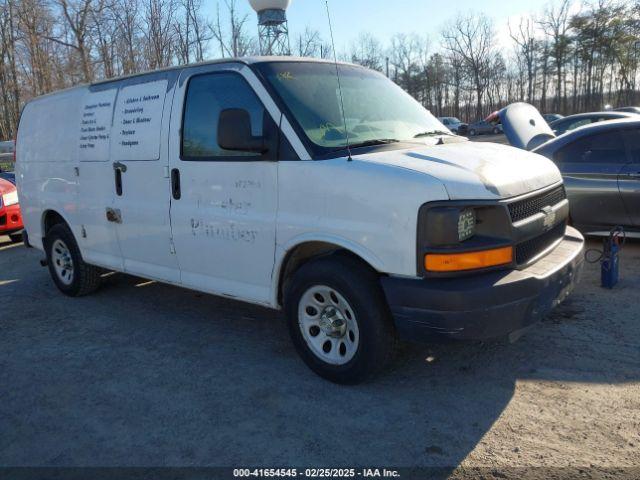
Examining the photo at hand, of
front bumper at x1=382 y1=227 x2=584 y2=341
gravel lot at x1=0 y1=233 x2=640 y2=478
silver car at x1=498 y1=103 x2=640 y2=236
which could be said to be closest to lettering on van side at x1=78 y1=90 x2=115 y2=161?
gravel lot at x1=0 y1=233 x2=640 y2=478

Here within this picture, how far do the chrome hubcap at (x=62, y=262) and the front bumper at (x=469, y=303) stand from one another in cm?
420

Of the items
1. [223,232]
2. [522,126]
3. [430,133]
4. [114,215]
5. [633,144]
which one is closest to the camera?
[223,232]

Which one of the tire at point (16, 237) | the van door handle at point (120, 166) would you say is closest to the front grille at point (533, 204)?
the van door handle at point (120, 166)

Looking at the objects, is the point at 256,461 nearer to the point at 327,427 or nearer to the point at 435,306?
the point at 327,427

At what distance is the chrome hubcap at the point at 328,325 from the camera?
348cm

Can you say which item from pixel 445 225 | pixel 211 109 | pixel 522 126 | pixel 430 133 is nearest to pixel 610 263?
pixel 430 133

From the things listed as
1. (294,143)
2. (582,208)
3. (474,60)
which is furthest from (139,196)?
(474,60)

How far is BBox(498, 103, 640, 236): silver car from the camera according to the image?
20.0ft

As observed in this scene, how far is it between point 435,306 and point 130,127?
311cm

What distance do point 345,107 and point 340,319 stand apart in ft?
4.98

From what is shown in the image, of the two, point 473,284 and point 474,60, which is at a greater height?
point 474,60

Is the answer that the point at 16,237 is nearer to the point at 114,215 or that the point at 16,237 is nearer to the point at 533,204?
the point at 114,215

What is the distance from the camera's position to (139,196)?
464cm

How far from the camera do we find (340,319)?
354 cm
